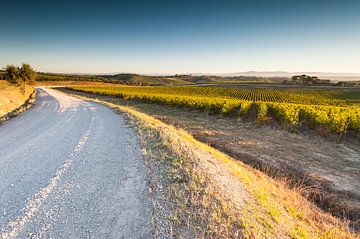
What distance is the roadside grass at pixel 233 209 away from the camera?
11.8 feet

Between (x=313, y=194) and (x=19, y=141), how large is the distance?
38.6 feet

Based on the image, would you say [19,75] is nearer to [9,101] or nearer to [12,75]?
[12,75]

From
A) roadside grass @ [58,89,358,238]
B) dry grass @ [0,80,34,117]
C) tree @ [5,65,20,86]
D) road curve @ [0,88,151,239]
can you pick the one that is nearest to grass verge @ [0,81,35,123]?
dry grass @ [0,80,34,117]

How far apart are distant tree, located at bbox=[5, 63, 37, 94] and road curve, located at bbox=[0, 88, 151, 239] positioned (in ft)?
130

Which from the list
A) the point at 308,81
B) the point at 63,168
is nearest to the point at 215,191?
the point at 63,168

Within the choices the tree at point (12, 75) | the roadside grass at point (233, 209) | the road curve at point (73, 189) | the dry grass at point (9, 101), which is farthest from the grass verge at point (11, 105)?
the roadside grass at point (233, 209)

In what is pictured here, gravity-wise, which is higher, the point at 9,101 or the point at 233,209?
the point at 233,209

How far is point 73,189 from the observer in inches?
191

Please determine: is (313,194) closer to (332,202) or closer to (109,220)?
(332,202)

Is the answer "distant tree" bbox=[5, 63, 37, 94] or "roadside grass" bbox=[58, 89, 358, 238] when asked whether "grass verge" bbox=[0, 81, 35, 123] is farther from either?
"roadside grass" bbox=[58, 89, 358, 238]

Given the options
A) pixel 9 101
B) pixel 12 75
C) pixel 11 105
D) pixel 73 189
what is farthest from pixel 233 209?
pixel 12 75

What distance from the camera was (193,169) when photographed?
5695mm

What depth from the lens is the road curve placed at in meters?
3.57

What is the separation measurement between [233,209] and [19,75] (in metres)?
50.6
